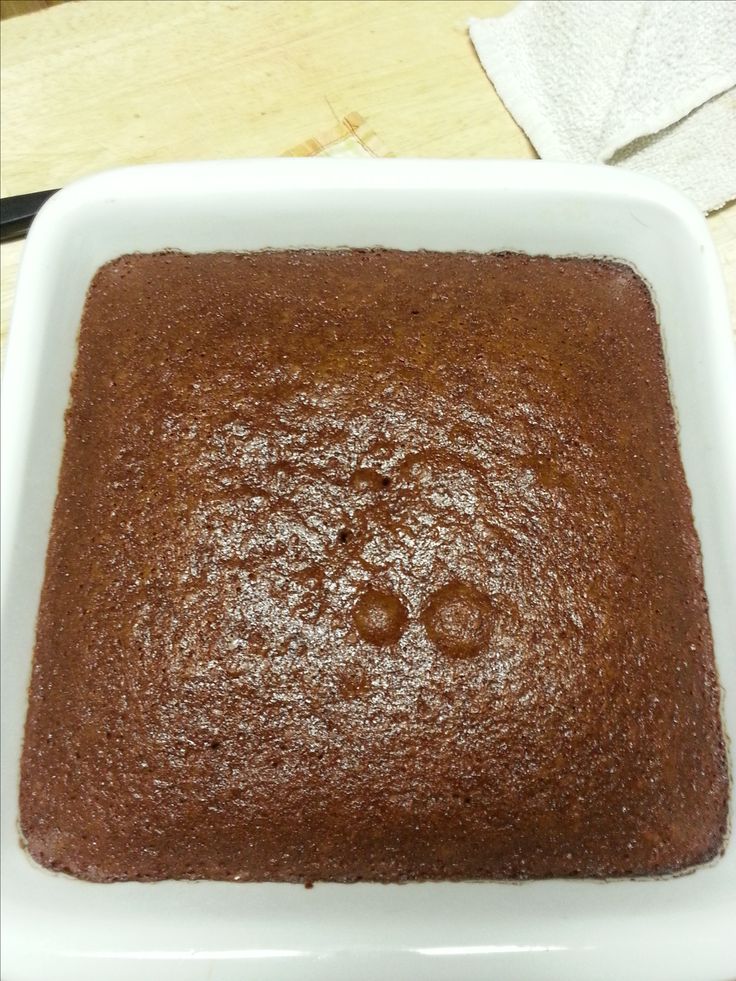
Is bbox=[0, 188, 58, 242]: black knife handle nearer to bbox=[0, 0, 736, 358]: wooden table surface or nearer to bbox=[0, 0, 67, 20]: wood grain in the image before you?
bbox=[0, 0, 736, 358]: wooden table surface

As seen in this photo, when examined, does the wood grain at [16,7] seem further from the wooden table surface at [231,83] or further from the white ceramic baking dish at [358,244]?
the white ceramic baking dish at [358,244]

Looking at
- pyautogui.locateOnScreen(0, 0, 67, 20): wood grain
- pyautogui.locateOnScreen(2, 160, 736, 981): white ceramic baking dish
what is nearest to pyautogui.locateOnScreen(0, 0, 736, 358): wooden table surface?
pyautogui.locateOnScreen(0, 0, 67, 20): wood grain

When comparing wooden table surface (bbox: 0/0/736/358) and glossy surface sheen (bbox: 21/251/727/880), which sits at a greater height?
wooden table surface (bbox: 0/0/736/358)

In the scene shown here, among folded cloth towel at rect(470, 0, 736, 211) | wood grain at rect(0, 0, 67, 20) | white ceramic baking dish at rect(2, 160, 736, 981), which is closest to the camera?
white ceramic baking dish at rect(2, 160, 736, 981)

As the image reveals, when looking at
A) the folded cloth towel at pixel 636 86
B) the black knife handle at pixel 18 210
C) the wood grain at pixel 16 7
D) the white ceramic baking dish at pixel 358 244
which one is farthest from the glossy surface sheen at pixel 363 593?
the wood grain at pixel 16 7

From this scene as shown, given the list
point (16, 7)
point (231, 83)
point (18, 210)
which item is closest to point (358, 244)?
point (231, 83)

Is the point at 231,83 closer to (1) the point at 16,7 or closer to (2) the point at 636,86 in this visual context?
(1) the point at 16,7

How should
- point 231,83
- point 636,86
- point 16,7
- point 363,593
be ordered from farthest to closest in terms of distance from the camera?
1. point 16,7
2. point 231,83
3. point 636,86
4. point 363,593
